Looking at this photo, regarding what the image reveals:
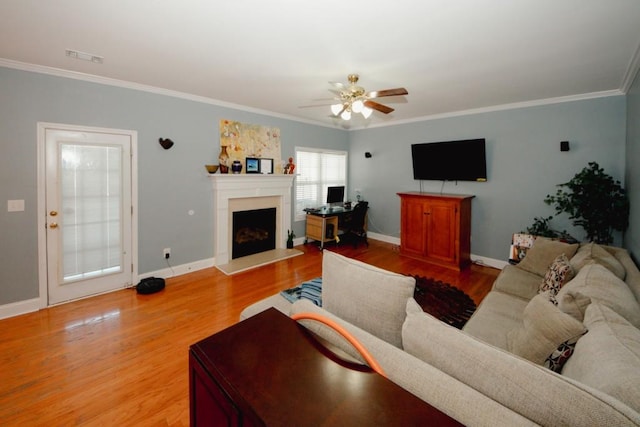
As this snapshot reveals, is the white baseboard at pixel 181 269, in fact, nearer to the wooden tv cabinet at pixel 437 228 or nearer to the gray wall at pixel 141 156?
the gray wall at pixel 141 156

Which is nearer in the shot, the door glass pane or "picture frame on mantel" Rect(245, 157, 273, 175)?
the door glass pane

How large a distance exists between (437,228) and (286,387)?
4.53 m

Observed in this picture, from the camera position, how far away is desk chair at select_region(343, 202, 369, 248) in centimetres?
582

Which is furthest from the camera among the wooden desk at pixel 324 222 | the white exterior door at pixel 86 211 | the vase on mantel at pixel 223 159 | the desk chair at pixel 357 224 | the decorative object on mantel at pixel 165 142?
the desk chair at pixel 357 224

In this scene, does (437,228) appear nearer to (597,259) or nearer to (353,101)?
(597,259)

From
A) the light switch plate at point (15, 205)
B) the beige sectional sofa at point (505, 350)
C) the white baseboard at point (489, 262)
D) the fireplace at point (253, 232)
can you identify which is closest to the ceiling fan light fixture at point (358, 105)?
the beige sectional sofa at point (505, 350)

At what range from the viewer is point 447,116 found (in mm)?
5156

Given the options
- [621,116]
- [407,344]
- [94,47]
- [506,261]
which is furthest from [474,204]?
[94,47]

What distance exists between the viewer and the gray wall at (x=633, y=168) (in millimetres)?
2789

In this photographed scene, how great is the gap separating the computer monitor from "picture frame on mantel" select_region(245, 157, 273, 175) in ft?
4.60

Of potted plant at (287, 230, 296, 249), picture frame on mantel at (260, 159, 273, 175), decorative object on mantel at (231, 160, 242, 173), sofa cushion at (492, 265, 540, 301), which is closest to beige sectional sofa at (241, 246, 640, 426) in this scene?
sofa cushion at (492, 265, 540, 301)

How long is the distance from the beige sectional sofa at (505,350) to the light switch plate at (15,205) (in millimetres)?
3485

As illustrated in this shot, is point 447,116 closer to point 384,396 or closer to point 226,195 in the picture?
point 226,195

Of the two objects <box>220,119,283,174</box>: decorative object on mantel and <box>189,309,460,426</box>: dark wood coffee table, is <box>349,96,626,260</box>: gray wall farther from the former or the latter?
<box>189,309,460,426</box>: dark wood coffee table
